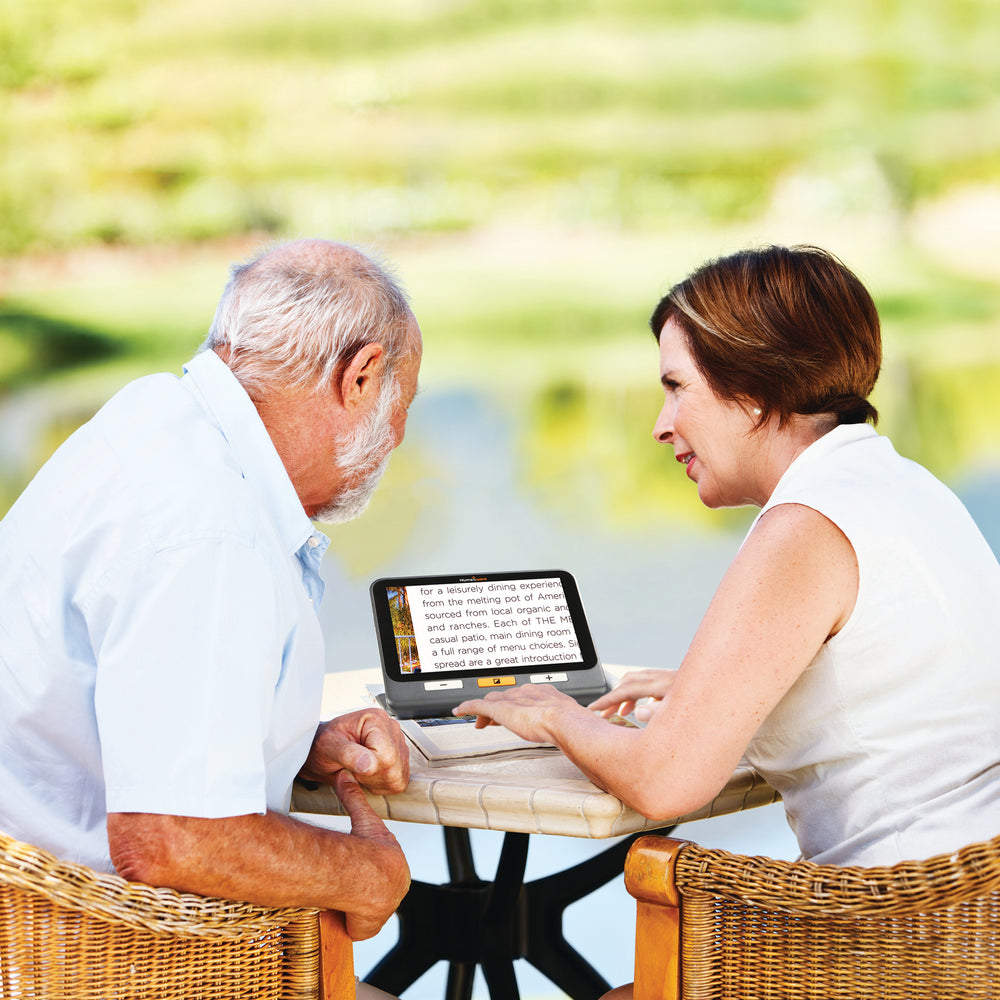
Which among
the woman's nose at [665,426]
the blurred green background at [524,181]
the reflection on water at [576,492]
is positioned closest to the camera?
the woman's nose at [665,426]

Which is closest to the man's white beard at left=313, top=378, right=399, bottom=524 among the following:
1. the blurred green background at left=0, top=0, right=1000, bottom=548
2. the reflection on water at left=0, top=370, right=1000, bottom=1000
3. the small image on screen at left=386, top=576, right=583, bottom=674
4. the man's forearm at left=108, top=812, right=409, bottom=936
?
the small image on screen at left=386, top=576, right=583, bottom=674

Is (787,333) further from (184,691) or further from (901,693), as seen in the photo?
(184,691)

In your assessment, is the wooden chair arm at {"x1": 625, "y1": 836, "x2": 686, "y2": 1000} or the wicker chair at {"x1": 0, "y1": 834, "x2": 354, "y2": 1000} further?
the wooden chair arm at {"x1": 625, "y1": 836, "x2": 686, "y2": 1000}

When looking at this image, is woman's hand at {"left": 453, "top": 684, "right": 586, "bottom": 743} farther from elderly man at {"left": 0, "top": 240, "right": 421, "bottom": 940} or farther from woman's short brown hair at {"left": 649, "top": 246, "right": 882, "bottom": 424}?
woman's short brown hair at {"left": 649, "top": 246, "right": 882, "bottom": 424}

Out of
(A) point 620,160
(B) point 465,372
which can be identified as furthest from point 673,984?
(A) point 620,160

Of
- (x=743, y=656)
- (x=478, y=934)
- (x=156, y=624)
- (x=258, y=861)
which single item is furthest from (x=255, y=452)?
(x=478, y=934)

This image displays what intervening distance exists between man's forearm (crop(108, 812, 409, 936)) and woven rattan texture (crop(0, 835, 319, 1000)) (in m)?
0.02

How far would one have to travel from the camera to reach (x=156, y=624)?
104cm

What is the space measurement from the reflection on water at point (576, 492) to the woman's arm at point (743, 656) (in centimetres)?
318

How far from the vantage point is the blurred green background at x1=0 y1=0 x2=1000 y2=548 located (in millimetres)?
5070

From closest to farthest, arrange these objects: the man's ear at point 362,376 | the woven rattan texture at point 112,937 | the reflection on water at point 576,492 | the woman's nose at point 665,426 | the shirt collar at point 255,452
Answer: the woven rattan texture at point 112,937 → the shirt collar at point 255,452 → the man's ear at point 362,376 → the woman's nose at point 665,426 → the reflection on water at point 576,492

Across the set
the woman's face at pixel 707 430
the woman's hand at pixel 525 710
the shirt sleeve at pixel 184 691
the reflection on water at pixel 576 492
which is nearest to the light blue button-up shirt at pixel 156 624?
the shirt sleeve at pixel 184 691

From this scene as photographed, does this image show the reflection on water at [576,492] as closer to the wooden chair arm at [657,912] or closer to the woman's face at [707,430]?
the woman's face at [707,430]

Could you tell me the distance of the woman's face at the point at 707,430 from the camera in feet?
4.80
